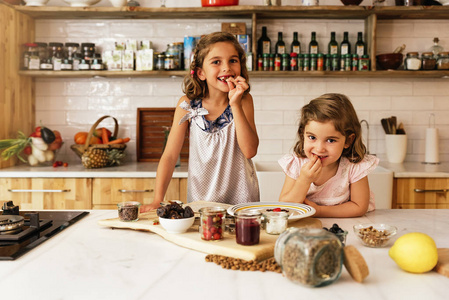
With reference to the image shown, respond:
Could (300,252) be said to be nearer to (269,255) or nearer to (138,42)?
(269,255)

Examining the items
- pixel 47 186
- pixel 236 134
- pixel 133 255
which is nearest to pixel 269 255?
pixel 133 255

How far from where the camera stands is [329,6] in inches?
135

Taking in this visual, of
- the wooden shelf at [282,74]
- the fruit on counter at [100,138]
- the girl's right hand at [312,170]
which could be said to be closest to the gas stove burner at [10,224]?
the girl's right hand at [312,170]

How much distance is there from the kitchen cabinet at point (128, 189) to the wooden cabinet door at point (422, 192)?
1.51 m

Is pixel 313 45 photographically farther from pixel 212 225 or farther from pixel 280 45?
pixel 212 225

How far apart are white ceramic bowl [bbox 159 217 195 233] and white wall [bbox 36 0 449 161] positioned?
2447mm

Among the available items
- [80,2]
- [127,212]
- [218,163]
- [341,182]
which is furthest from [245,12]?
[127,212]

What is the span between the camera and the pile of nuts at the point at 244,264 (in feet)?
3.81

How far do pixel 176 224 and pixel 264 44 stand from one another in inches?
98.5

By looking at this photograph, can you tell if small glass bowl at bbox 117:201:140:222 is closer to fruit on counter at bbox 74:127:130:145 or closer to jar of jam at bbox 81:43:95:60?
fruit on counter at bbox 74:127:130:145

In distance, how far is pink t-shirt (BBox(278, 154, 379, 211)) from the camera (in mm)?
1927

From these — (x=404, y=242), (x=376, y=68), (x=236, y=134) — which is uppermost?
(x=376, y=68)

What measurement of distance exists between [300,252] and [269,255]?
10.3 inches

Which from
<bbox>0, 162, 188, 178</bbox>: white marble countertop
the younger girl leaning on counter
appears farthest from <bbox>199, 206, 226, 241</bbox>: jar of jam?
<bbox>0, 162, 188, 178</bbox>: white marble countertop
